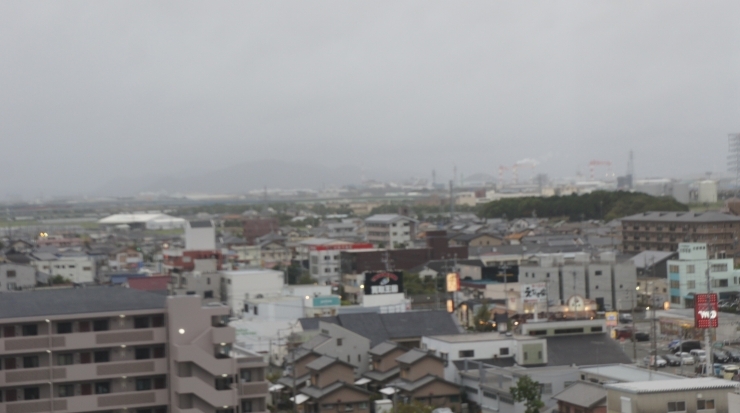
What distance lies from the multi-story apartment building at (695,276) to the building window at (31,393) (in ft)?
28.6

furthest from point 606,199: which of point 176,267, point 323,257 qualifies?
point 176,267

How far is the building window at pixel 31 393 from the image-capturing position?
5344mm

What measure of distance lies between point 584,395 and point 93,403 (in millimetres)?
2787

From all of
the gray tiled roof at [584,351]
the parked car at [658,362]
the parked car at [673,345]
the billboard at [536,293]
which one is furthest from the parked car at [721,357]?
the billboard at [536,293]

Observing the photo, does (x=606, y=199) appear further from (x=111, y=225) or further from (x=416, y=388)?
(x=416, y=388)

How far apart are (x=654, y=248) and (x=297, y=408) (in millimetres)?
11485

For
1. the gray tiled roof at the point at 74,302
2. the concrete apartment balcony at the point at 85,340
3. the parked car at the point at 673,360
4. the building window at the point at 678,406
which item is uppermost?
the gray tiled roof at the point at 74,302

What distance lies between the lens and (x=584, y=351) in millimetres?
7926

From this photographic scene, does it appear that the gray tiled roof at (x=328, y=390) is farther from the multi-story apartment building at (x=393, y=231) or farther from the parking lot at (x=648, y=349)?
the multi-story apartment building at (x=393, y=231)

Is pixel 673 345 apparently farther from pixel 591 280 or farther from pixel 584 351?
pixel 591 280

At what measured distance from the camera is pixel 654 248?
1739 centimetres

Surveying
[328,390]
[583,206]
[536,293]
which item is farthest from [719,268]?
[583,206]

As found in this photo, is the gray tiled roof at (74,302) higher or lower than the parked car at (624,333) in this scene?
higher

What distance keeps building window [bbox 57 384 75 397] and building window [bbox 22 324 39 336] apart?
31 centimetres
